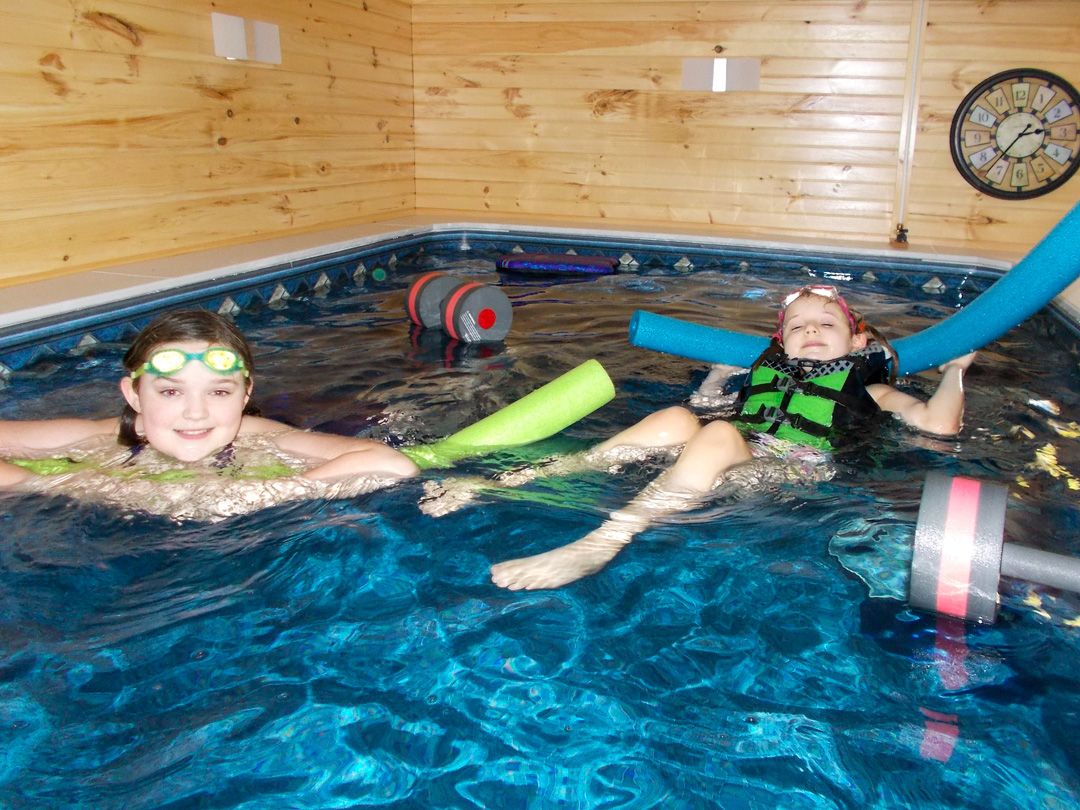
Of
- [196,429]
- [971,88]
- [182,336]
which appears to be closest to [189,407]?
[196,429]

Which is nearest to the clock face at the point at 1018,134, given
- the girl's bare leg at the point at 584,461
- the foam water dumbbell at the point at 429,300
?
the foam water dumbbell at the point at 429,300

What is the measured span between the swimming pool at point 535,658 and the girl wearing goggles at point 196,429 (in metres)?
0.14

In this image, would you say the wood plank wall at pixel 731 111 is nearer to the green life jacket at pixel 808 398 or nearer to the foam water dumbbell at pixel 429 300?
the foam water dumbbell at pixel 429 300

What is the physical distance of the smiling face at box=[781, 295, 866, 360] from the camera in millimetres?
3910

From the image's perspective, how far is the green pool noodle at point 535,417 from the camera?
350 cm

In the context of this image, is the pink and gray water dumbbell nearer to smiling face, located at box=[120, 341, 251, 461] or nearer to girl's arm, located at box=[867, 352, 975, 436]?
girl's arm, located at box=[867, 352, 975, 436]

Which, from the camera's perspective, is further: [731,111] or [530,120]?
[530,120]

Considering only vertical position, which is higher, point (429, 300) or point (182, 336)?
point (182, 336)

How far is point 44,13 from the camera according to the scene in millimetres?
5664

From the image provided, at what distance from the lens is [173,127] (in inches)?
270

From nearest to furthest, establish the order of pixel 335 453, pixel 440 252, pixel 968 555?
pixel 968 555 → pixel 335 453 → pixel 440 252

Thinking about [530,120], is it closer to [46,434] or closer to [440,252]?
[440,252]

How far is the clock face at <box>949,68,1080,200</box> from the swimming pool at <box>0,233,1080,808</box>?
19.1 ft

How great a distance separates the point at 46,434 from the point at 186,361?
2.53ft
